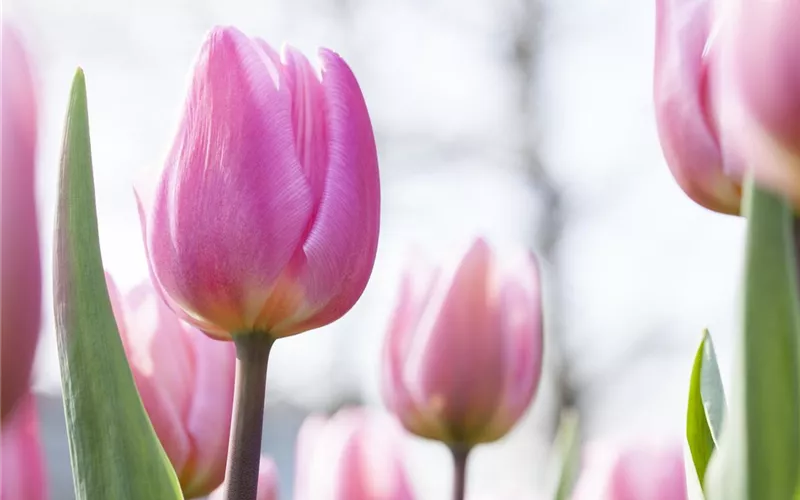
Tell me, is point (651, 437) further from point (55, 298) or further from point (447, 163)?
point (447, 163)

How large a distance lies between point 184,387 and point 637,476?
0.57 ft

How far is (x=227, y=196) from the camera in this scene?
267 mm

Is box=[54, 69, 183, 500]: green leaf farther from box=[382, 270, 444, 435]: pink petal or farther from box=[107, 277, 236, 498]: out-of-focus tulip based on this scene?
box=[382, 270, 444, 435]: pink petal

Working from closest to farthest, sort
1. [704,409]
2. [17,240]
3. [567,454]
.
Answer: [17,240] < [704,409] < [567,454]

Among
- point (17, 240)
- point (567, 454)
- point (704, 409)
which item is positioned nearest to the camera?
point (17, 240)

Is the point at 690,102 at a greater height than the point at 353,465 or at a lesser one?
greater

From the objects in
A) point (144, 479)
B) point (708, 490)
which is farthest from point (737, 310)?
point (144, 479)

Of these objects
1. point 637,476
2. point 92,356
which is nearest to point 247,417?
point 92,356

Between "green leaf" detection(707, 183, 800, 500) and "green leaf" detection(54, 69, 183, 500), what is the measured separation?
14 centimetres

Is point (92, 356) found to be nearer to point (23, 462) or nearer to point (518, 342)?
point (23, 462)

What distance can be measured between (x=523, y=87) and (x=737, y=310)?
4538 millimetres

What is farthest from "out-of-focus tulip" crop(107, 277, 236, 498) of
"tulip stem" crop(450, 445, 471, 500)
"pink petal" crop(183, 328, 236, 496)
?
"tulip stem" crop(450, 445, 471, 500)

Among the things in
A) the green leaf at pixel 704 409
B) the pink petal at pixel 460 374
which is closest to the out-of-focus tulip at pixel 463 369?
the pink petal at pixel 460 374

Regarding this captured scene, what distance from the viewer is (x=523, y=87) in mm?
4680
